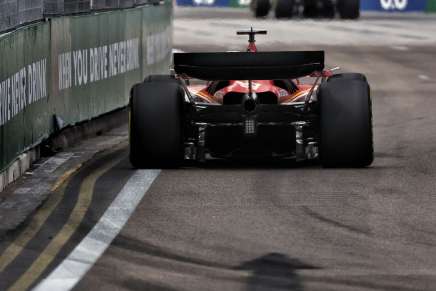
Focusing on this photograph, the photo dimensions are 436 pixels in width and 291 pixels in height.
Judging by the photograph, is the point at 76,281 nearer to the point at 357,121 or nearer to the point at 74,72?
the point at 357,121

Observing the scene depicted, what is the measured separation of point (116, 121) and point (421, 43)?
84.3 feet

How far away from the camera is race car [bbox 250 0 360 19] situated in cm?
6309

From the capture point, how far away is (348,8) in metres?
62.9

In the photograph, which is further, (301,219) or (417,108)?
(417,108)

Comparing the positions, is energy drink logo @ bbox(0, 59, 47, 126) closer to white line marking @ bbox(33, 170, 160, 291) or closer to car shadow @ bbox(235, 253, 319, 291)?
white line marking @ bbox(33, 170, 160, 291)

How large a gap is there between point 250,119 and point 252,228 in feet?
12.3

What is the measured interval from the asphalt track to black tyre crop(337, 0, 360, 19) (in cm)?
4343

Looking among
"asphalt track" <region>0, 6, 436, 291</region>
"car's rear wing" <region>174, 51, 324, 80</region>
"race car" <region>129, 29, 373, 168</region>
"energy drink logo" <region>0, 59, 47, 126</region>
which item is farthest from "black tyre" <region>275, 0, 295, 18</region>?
"car's rear wing" <region>174, 51, 324, 80</region>

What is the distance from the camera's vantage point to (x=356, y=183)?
1510 centimetres

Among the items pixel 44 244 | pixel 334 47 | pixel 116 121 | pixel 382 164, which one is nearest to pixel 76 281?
pixel 44 244

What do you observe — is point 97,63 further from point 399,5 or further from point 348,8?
point 399,5

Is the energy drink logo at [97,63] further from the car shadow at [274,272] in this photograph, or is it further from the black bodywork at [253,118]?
the car shadow at [274,272]

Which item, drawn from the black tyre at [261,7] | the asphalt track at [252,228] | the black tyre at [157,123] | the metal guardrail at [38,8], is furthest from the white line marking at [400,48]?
the black tyre at [157,123]

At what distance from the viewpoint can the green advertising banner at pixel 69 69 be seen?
15.8 m
